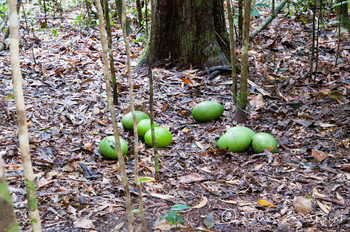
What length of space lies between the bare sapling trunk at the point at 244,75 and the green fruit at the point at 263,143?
0.56 m

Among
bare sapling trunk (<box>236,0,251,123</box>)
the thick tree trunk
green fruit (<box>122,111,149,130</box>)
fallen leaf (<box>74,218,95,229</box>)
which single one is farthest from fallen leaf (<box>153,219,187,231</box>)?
the thick tree trunk

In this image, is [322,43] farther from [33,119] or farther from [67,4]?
[67,4]

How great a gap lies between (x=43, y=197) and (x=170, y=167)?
1.25 metres

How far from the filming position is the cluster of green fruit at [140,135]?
11.5 ft

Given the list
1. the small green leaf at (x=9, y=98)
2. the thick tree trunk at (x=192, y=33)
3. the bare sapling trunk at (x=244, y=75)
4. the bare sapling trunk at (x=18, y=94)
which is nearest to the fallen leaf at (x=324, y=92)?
the bare sapling trunk at (x=244, y=75)

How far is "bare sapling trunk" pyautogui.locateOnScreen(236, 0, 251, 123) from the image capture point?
3613 mm

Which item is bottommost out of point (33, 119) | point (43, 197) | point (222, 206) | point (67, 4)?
point (222, 206)

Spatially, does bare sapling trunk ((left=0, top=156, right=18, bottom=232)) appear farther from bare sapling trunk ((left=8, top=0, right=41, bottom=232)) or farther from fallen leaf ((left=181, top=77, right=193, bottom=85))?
fallen leaf ((left=181, top=77, right=193, bottom=85))

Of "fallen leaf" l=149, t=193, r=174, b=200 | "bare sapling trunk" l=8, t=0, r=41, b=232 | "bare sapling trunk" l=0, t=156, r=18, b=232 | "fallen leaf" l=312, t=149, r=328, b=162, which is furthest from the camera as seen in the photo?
"fallen leaf" l=312, t=149, r=328, b=162

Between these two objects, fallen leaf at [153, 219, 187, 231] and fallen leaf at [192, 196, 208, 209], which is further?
fallen leaf at [192, 196, 208, 209]

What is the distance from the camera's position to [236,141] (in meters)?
3.60

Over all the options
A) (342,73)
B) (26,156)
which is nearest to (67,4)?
(342,73)

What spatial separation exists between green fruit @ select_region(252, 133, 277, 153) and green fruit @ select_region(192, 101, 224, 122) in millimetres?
785

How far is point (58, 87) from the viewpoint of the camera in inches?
201
